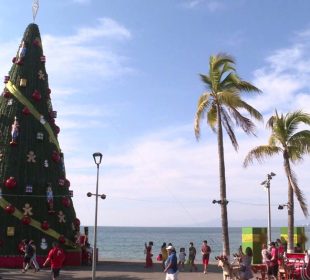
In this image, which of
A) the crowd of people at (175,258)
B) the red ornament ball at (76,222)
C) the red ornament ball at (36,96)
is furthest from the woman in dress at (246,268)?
the red ornament ball at (36,96)

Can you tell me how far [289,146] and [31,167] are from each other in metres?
13.4

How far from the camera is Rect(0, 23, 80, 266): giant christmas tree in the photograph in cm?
2620

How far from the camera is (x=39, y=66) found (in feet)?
96.7

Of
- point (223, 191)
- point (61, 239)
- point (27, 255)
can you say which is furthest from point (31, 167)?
point (223, 191)

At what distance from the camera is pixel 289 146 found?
25.9 m

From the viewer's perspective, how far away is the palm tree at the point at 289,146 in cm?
2542

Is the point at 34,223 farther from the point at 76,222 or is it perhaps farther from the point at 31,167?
the point at 76,222

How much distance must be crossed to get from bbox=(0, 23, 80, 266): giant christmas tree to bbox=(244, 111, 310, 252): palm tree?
402 inches

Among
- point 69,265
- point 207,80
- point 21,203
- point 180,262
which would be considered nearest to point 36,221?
point 21,203

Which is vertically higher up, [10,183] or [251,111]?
[251,111]

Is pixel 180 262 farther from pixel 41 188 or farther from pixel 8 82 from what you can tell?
pixel 8 82

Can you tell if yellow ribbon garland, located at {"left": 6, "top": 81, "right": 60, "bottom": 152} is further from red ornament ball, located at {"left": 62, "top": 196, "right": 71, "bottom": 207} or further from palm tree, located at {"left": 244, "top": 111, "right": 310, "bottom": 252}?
palm tree, located at {"left": 244, "top": 111, "right": 310, "bottom": 252}

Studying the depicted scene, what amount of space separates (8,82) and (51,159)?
16.3 feet

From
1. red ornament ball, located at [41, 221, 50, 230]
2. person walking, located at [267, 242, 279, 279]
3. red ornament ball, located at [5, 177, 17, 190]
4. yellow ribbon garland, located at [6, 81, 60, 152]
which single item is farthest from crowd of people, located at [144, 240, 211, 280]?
yellow ribbon garland, located at [6, 81, 60, 152]
